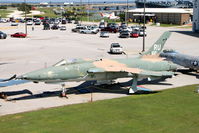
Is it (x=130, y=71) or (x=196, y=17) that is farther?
(x=196, y=17)

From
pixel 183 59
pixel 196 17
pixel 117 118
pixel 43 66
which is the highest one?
pixel 196 17

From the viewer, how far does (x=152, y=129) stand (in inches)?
665

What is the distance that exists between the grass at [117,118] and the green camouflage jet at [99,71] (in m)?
2.77

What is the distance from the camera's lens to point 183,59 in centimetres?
3166

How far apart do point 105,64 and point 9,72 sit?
13027mm

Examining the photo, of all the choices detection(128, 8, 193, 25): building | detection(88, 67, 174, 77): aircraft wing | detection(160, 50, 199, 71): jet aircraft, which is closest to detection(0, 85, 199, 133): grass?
detection(88, 67, 174, 77): aircraft wing

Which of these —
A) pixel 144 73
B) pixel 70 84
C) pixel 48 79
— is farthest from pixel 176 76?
pixel 48 79

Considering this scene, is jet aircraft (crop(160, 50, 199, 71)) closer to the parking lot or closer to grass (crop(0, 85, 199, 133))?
the parking lot

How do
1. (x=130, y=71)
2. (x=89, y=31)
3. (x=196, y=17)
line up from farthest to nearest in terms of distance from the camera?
(x=196, y=17)
(x=89, y=31)
(x=130, y=71)

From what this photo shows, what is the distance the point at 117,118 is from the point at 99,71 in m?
6.80

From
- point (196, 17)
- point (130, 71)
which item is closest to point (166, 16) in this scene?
point (196, 17)

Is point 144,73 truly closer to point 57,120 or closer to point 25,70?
point 57,120

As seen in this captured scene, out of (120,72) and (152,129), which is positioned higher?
(120,72)

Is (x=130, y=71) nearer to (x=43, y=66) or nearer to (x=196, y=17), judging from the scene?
(x=43, y=66)
